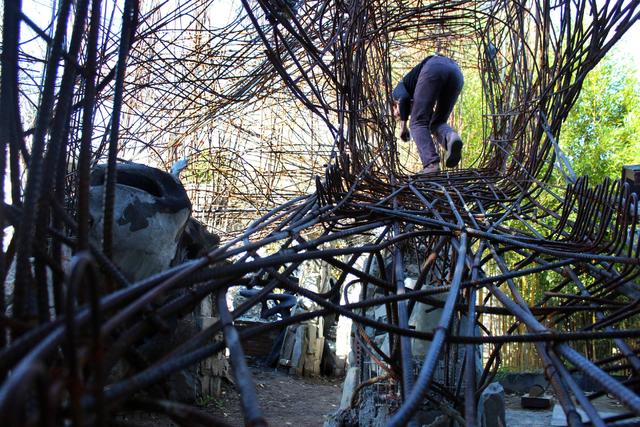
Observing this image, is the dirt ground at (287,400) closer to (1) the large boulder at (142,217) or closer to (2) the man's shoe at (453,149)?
(2) the man's shoe at (453,149)

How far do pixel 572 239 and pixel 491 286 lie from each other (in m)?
0.52

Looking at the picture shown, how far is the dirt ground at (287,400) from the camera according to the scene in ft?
19.0

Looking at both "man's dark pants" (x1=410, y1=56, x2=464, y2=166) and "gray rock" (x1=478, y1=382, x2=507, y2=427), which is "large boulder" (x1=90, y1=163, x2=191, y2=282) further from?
"gray rock" (x1=478, y1=382, x2=507, y2=427)

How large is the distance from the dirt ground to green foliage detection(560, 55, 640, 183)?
435 cm

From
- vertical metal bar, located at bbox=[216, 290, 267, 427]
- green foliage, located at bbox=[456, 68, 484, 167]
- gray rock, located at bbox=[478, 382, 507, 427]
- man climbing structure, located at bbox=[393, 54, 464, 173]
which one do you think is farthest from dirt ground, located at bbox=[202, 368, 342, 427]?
vertical metal bar, located at bbox=[216, 290, 267, 427]

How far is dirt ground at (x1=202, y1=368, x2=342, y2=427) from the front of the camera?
5789 mm

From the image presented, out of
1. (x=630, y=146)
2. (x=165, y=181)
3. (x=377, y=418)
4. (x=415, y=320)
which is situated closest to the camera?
(x=165, y=181)

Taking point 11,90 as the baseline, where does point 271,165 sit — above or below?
above

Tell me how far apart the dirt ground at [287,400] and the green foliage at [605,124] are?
435 cm

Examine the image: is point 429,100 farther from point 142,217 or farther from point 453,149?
point 142,217

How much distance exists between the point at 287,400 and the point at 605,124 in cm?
592

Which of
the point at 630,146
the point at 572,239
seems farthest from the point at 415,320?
the point at 630,146

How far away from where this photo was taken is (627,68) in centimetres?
880

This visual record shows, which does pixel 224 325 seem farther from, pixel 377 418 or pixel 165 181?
pixel 377 418
